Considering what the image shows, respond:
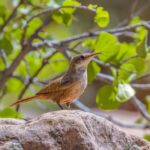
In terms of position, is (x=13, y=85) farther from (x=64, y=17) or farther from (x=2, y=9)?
(x=64, y=17)

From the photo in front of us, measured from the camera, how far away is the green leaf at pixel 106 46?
2.02m

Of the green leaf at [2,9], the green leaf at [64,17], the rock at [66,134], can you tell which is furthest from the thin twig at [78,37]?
the rock at [66,134]

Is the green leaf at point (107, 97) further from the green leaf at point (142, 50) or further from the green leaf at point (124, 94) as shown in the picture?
the green leaf at point (142, 50)

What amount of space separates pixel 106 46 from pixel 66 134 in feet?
2.86

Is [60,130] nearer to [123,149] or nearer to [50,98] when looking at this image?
[123,149]

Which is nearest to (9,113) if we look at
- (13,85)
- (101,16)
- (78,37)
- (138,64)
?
(78,37)

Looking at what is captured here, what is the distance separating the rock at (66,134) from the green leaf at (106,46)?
67 centimetres

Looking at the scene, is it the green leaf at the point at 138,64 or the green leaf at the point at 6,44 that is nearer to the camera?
the green leaf at the point at 138,64

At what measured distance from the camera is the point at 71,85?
179cm

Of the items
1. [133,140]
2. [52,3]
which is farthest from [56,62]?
[133,140]

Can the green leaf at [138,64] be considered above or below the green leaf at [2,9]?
below

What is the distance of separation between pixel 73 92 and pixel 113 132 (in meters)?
0.42

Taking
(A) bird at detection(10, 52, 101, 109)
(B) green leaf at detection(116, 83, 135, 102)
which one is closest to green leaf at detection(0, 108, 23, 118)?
(A) bird at detection(10, 52, 101, 109)

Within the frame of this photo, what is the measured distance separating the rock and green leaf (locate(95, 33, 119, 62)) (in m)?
0.67
